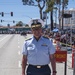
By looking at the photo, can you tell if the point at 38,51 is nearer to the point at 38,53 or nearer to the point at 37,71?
the point at 38,53

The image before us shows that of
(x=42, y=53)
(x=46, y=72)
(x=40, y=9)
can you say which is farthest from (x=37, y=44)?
(x=40, y=9)

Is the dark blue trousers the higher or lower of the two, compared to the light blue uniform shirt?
lower

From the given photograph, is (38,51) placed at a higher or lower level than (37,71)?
higher

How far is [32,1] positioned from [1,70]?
56.7 m

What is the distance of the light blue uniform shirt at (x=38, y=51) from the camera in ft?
17.2

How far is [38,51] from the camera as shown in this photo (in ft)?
17.2

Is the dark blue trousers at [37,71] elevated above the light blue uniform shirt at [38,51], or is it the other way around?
the light blue uniform shirt at [38,51]

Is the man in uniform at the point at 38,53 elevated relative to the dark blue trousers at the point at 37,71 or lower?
elevated

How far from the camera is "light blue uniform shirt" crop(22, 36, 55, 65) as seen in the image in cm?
524

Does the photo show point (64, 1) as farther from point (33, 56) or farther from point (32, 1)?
point (33, 56)

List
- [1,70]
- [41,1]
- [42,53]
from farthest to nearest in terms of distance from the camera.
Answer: [41,1], [1,70], [42,53]

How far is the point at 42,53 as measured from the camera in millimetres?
5242

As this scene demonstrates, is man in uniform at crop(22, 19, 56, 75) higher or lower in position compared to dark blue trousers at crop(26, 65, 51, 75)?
higher

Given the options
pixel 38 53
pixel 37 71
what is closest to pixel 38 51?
pixel 38 53
